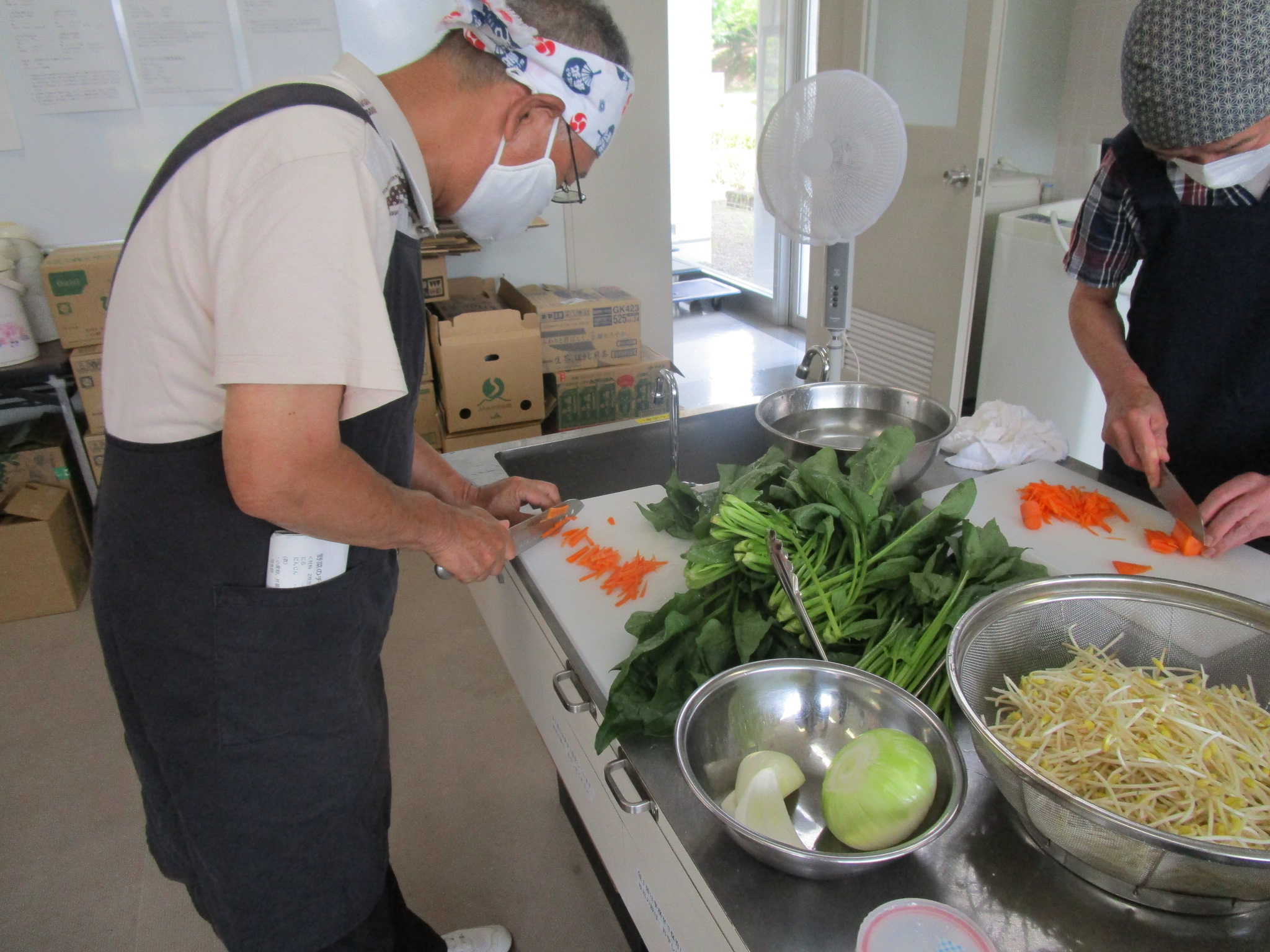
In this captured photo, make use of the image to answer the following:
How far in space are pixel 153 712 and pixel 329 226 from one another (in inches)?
25.2

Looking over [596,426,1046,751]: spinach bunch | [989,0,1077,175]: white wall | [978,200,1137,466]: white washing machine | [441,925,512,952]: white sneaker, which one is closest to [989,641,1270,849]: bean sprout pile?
[596,426,1046,751]: spinach bunch

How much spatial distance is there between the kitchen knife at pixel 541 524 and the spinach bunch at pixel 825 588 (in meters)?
0.29

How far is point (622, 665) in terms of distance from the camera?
1.00 metres

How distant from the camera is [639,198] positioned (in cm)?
382

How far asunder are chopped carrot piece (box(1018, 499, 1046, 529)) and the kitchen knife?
2.48 feet

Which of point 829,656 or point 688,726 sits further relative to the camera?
point 829,656

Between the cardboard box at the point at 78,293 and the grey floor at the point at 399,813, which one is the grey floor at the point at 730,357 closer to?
the grey floor at the point at 399,813

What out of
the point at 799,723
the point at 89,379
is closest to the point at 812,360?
the point at 799,723

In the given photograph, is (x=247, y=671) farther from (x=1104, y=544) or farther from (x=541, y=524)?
(x=1104, y=544)

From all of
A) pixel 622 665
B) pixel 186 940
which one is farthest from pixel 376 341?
pixel 186 940

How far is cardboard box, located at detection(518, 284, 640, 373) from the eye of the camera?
340cm

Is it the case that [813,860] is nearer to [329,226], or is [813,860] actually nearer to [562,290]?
[329,226]

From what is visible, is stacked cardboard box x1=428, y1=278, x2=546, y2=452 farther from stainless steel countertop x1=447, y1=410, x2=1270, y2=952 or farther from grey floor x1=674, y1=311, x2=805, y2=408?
stainless steel countertop x1=447, y1=410, x2=1270, y2=952

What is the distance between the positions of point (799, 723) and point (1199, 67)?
3.21 feet
